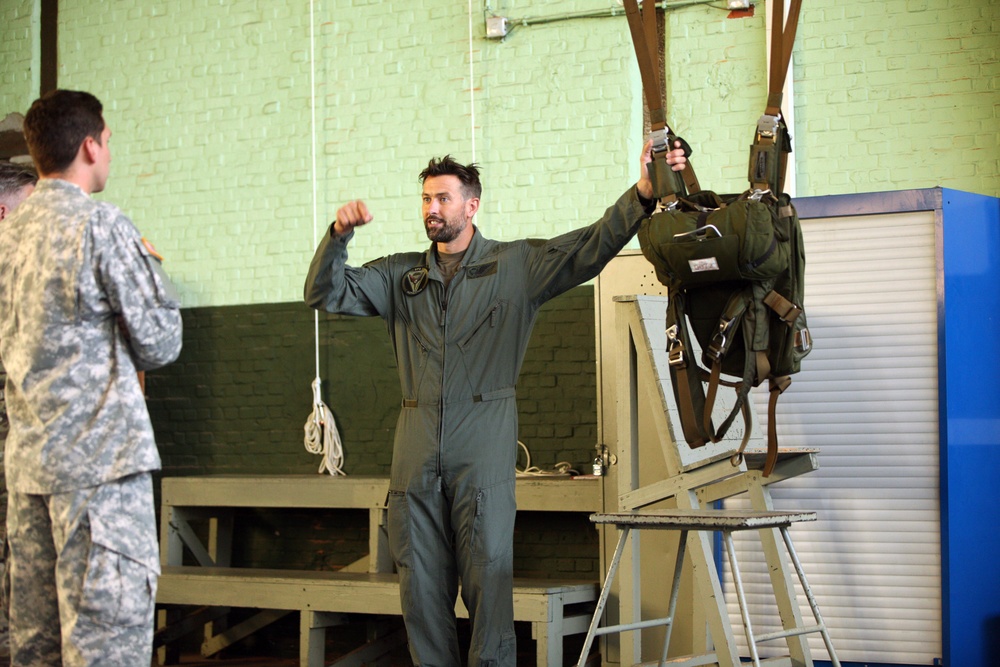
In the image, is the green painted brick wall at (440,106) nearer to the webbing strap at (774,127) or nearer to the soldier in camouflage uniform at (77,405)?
the webbing strap at (774,127)

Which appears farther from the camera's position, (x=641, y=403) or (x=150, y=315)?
(x=641, y=403)

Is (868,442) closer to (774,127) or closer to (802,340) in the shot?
(802,340)

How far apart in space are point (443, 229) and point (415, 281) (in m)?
0.22

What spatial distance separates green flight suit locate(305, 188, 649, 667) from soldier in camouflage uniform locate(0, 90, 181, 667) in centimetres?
121

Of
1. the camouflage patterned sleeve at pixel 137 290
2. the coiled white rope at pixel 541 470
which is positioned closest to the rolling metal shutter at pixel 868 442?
the coiled white rope at pixel 541 470

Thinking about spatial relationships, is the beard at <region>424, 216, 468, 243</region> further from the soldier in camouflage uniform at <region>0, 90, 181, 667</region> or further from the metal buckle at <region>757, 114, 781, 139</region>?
the soldier in camouflage uniform at <region>0, 90, 181, 667</region>

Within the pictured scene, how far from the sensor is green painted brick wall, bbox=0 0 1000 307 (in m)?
5.72

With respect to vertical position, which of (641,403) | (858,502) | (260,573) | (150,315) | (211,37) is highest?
(211,37)

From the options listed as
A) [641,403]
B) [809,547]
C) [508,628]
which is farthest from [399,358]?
[809,547]

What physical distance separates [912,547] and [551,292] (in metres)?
1.86

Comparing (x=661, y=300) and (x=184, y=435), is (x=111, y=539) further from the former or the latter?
(x=184, y=435)

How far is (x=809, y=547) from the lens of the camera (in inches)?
181

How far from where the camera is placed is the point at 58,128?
9.06ft

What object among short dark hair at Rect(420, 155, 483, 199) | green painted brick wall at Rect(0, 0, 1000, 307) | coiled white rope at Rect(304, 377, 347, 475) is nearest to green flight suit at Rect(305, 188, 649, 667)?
short dark hair at Rect(420, 155, 483, 199)
